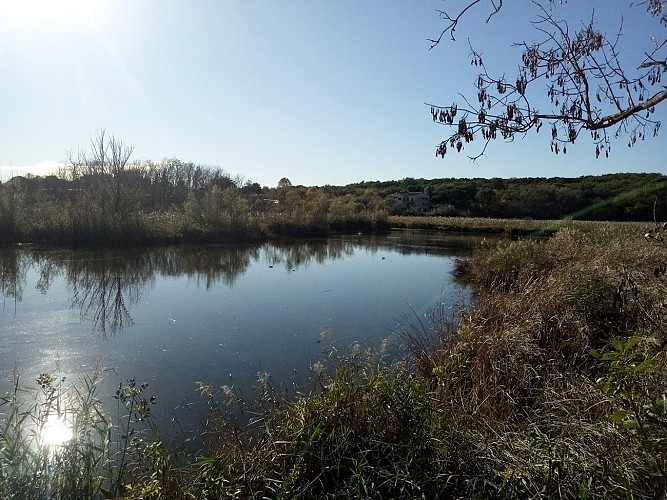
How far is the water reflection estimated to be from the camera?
29.6 ft


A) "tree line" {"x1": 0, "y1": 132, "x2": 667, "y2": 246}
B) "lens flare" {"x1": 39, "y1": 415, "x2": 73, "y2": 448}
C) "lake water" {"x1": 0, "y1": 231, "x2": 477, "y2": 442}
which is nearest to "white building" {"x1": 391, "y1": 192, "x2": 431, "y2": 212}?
"tree line" {"x1": 0, "y1": 132, "x2": 667, "y2": 246}

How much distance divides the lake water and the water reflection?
34 mm

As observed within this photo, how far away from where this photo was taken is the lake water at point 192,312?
5.48 meters

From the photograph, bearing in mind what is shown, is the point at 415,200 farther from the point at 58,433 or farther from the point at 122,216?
the point at 58,433

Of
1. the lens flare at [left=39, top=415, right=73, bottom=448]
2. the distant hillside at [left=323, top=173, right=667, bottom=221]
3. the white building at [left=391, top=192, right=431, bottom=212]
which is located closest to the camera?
the lens flare at [left=39, top=415, right=73, bottom=448]

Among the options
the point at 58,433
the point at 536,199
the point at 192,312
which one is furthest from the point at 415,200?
the point at 58,433

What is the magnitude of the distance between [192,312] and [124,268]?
5.59 meters

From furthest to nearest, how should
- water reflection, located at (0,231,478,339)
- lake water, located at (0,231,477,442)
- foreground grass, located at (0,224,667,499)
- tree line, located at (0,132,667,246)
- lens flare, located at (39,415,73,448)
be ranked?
tree line, located at (0,132,667,246) → water reflection, located at (0,231,478,339) → lake water, located at (0,231,477,442) → lens flare, located at (39,415,73,448) → foreground grass, located at (0,224,667,499)

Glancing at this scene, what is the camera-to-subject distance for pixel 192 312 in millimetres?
8625

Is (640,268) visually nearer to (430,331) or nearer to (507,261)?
(430,331)

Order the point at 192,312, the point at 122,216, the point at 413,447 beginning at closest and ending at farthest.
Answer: the point at 413,447
the point at 192,312
the point at 122,216

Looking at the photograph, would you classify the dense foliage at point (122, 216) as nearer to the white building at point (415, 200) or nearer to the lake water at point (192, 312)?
the lake water at point (192, 312)

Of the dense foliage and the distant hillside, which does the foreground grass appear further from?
the distant hillside

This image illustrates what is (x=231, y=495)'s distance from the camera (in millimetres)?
2297
